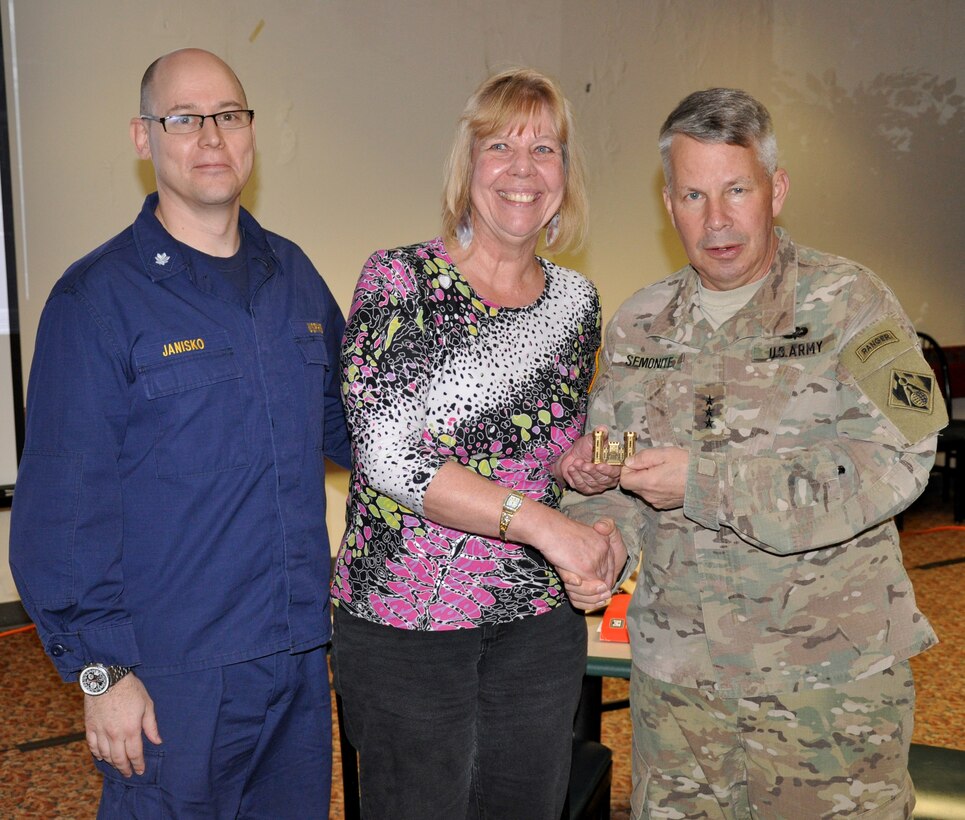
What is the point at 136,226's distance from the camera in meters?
1.95

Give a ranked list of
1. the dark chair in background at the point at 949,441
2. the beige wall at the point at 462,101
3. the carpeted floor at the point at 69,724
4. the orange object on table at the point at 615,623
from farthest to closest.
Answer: the dark chair in background at the point at 949,441
the beige wall at the point at 462,101
the carpeted floor at the point at 69,724
the orange object on table at the point at 615,623

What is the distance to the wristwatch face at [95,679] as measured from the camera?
70.6 inches

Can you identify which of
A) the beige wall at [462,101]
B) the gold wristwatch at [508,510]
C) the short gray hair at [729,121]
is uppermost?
the beige wall at [462,101]

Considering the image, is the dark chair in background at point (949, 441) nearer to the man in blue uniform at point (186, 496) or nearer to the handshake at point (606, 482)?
the handshake at point (606, 482)

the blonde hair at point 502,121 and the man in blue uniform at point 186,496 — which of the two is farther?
the blonde hair at point 502,121

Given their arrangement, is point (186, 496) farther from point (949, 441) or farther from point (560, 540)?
point (949, 441)

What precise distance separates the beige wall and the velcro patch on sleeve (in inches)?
152

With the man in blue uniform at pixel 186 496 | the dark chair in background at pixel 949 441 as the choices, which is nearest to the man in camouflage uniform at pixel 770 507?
the man in blue uniform at pixel 186 496

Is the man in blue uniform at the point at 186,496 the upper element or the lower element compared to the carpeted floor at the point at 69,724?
upper

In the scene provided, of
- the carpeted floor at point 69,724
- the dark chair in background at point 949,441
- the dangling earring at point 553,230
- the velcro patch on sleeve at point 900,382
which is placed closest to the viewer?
the velcro patch on sleeve at point 900,382

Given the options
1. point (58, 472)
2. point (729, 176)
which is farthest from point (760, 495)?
point (58, 472)

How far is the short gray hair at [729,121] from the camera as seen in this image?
1906mm

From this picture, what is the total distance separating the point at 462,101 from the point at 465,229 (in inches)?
155

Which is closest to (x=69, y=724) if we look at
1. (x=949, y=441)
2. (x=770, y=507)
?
(x=770, y=507)
